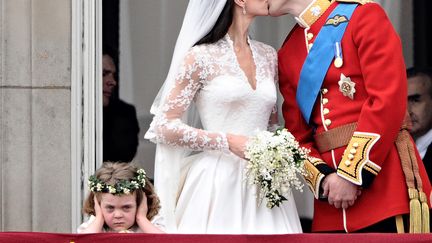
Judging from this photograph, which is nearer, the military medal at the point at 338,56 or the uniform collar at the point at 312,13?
the military medal at the point at 338,56

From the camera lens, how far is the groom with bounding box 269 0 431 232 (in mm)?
6211

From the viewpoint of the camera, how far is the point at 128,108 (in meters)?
7.97

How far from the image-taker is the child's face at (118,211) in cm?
610

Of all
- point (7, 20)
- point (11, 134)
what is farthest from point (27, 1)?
point (11, 134)

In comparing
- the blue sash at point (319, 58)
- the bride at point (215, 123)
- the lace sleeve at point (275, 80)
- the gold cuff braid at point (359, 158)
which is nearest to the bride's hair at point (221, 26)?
the bride at point (215, 123)

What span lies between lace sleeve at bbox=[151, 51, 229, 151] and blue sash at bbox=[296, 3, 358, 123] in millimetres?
435

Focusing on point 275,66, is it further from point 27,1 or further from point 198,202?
point 27,1

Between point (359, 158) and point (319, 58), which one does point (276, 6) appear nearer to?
point (319, 58)

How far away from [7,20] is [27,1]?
16cm

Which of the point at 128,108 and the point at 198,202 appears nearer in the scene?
the point at 198,202

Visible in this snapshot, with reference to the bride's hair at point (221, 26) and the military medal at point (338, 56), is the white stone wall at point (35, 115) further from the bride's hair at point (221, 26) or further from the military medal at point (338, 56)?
the military medal at point (338, 56)

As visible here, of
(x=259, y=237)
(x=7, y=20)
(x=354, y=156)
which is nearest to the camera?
(x=259, y=237)

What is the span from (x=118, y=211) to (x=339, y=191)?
102 centimetres

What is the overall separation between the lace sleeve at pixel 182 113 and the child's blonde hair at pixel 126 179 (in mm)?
244
